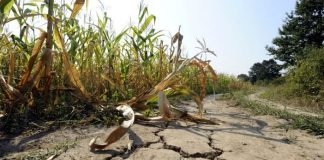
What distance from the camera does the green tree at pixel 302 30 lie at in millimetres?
16984

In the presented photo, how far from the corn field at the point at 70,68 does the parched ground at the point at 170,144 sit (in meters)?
0.30

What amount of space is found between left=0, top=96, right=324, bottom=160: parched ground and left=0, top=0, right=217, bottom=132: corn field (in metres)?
0.30

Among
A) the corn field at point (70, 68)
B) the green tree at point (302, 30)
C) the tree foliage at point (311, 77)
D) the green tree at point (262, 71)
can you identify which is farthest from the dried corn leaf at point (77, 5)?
the green tree at point (262, 71)

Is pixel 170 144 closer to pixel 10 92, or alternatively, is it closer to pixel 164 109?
pixel 164 109

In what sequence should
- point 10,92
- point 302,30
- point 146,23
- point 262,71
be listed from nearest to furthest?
point 10,92, point 146,23, point 302,30, point 262,71

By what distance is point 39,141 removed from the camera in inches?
73.5

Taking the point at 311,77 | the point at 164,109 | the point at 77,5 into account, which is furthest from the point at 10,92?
the point at 311,77

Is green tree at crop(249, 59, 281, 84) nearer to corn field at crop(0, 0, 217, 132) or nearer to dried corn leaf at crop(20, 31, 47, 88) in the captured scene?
corn field at crop(0, 0, 217, 132)

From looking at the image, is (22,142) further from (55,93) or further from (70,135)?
(55,93)

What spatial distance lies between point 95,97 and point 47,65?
1.41 feet

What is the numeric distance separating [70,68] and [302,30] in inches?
689

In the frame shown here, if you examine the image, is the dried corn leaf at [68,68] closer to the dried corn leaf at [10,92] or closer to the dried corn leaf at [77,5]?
the dried corn leaf at [77,5]

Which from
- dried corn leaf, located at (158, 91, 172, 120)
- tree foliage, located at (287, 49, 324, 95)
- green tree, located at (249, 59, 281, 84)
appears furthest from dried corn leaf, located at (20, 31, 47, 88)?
green tree, located at (249, 59, 281, 84)

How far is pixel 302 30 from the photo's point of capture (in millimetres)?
17438
